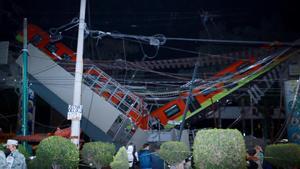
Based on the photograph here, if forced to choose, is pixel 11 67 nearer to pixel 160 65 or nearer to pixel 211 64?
pixel 160 65

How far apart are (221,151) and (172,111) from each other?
34.6ft

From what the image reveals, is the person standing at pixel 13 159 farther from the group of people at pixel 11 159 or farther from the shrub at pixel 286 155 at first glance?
the shrub at pixel 286 155

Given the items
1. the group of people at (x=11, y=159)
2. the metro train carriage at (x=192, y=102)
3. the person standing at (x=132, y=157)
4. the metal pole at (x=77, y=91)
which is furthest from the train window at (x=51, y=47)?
the group of people at (x=11, y=159)

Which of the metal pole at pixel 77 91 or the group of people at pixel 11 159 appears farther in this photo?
the metal pole at pixel 77 91

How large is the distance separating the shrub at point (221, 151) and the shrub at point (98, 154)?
13.2 ft

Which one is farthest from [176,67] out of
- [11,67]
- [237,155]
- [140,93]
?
[237,155]

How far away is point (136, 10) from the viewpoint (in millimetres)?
23219

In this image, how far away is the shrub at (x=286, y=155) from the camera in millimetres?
11047

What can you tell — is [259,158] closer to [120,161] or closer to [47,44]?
[120,161]

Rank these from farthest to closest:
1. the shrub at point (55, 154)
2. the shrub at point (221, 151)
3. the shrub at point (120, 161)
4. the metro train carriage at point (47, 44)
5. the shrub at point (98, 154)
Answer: the metro train carriage at point (47, 44)
the shrub at point (98, 154)
the shrub at point (120, 161)
the shrub at point (55, 154)
the shrub at point (221, 151)

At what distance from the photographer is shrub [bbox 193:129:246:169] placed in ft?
28.7

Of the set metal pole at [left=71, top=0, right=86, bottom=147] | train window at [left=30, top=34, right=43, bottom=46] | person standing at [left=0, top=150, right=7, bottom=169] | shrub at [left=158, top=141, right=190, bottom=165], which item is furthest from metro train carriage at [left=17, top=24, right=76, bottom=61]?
person standing at [left=0, top=150, right=7, bottom=169]

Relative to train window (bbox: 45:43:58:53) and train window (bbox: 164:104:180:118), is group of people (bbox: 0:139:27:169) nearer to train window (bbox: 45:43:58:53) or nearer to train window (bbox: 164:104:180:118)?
train window (bbox: 164:104:180:118)

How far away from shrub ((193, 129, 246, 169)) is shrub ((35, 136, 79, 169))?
4.16 meters
